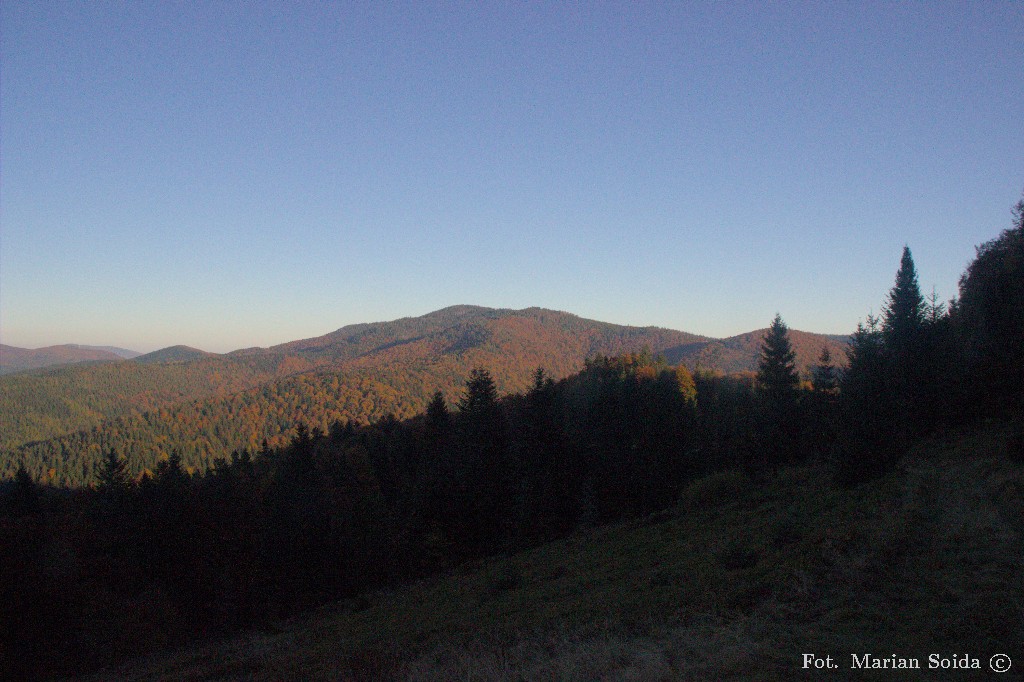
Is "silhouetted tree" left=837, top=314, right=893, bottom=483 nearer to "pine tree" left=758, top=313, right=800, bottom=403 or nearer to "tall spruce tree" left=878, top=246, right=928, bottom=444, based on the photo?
"tall spruce tree" left=878, top=246, right=928, bottom=444

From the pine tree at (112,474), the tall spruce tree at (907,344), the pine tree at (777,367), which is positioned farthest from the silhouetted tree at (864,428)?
the pine tree at (112,474)

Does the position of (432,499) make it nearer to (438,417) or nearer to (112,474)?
(438,417)

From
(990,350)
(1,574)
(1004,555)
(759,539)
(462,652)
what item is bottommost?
(1,574)

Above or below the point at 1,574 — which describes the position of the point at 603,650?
above

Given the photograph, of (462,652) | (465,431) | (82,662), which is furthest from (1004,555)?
(82,662)

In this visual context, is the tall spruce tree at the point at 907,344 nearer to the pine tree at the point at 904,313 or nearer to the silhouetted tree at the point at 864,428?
the pine tree at the point at 904,313

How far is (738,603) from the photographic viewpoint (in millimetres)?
10812

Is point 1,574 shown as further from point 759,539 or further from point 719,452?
point 719,452

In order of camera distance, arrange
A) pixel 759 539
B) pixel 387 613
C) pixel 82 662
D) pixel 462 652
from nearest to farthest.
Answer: pixel 462 652
pixel 759 539
pixel 387 613
pixel 82 662

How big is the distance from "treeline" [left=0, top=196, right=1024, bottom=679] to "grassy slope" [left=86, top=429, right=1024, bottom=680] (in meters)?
11.9

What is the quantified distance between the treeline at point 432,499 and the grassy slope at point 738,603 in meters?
11.9

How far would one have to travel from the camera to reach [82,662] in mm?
28266

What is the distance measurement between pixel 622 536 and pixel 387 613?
36.7 ft

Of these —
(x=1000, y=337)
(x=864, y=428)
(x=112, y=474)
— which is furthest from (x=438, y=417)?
(x=1000, y=337)
